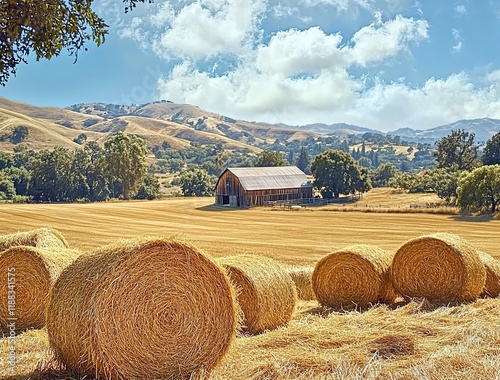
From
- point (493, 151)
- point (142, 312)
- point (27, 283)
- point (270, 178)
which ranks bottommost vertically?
point (27, 283)

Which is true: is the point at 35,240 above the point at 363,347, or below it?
above

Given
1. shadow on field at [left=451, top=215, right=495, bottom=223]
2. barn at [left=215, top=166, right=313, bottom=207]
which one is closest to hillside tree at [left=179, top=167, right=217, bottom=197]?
barn at [left=215, top=166, right=313, bottom=207]

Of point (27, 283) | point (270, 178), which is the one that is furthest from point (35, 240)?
point (270, 178)

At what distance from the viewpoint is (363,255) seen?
11438 millimetres

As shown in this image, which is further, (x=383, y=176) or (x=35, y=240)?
(x=383, y=176)

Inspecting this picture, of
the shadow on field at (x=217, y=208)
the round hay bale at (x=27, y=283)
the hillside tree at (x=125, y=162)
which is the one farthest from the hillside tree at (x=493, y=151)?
the round hay bale at (x=27, y=283)

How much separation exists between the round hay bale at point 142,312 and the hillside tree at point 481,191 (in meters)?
42.0

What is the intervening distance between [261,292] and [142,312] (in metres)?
3.40

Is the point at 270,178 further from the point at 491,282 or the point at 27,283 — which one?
the point at 27,283

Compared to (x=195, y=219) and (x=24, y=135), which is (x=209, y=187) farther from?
(x=24, y=135)

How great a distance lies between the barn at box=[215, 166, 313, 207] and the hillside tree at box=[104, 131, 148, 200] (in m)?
18.2

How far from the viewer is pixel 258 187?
6588cm

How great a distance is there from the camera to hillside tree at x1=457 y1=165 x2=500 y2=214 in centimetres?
4444

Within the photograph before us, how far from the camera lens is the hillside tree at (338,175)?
70188mm
